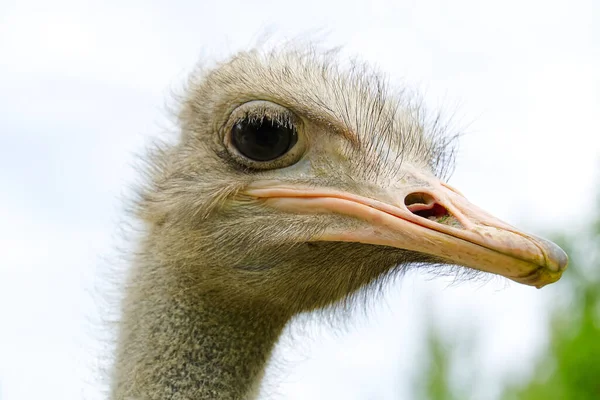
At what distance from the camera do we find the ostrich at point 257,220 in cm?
260

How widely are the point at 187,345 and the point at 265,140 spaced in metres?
0.74

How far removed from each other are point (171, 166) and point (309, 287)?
682 millimetres

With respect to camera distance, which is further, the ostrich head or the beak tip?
the ostrich head

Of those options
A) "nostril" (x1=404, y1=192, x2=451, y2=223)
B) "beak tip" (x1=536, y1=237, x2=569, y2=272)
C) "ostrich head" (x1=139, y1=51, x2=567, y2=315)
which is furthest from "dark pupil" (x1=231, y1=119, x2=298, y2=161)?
"beak tip" (x1=536, y1=237, x2=569, y2=272)

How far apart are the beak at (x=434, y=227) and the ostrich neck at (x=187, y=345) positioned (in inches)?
18.1

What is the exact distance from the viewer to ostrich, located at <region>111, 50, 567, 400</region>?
2.60 metres

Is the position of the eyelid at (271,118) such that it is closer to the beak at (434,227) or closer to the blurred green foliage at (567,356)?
the beak at (434,227)

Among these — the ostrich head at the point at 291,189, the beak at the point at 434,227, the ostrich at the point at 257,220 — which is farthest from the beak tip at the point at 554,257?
the ostrich at the point at 257,220

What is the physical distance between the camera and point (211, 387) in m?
2.74

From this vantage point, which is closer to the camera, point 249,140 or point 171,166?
point 249,140

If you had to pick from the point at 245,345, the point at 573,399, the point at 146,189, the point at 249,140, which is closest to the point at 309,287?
the point at 245,345

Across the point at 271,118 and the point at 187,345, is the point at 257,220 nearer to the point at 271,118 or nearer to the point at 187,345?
the point at 271,118

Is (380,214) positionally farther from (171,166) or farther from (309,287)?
(171,166)

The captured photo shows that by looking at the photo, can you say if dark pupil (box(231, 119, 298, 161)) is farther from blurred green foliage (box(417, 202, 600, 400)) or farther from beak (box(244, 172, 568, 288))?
blurred green foliage (box(417, 202, 600, 400))
